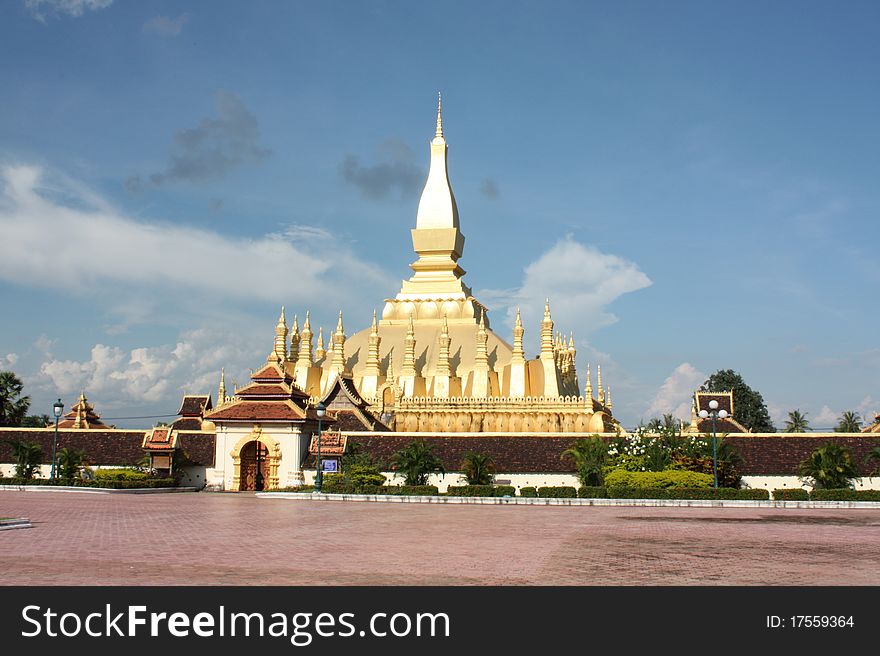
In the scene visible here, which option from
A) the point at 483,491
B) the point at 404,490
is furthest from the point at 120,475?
the point at 483,491

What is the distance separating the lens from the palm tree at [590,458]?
113 ft

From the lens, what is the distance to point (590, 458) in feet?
115

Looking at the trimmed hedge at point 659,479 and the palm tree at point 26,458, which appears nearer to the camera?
the trimmed hedge at point 659,479

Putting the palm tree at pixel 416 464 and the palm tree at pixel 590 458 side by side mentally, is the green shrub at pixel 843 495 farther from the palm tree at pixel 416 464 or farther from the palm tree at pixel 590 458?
the palm tree at pixel 416 464

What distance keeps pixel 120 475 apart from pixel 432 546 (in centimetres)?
2488

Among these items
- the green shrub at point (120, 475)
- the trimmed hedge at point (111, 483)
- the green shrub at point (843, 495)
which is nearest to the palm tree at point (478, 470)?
the green shrub at point (843, 495)

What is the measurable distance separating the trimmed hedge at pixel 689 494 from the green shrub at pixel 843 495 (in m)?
1.86

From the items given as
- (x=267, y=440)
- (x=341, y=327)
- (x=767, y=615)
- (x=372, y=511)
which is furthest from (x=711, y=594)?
(x=341, y=327)

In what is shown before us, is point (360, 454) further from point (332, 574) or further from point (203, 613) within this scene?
point (203, 613)

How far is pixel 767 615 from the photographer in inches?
369

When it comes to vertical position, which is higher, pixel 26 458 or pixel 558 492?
pixel 26 458

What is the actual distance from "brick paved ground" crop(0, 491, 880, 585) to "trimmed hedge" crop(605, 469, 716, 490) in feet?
15.7

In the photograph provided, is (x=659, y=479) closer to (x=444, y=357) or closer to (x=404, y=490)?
(x=404, y=490)

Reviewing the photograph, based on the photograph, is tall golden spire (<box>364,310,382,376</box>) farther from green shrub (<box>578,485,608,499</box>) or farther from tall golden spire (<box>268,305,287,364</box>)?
green shrub (<box>578,485,608,499</box>)
